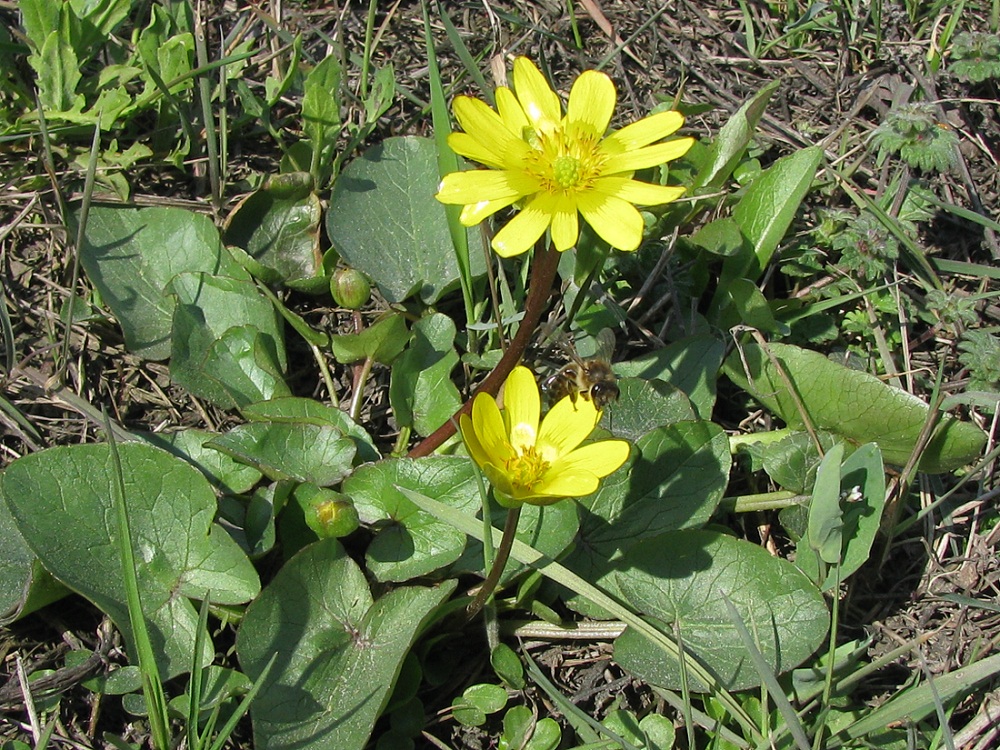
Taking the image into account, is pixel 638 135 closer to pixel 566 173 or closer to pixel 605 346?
pixel 566 173

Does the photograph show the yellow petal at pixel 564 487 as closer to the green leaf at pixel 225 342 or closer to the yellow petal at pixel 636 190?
the yellow petal at pixel 636 190

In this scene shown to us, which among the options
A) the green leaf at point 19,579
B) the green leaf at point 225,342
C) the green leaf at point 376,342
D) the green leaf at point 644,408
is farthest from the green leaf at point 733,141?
the green leaf at point 19,579

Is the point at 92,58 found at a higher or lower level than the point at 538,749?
higher

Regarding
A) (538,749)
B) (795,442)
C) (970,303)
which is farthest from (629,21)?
(538,749)

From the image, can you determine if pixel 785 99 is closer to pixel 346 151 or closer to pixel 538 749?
pixel 346 151

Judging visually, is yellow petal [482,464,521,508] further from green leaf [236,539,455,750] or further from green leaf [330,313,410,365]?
green leaf [330,313,410,365]

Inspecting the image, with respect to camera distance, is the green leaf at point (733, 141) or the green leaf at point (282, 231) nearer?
the green leaf at point (733, 141)

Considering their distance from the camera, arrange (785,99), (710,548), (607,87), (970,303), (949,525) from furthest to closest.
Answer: (785,99) < (970,303) < (949,525) < (710,548) < (607,87)

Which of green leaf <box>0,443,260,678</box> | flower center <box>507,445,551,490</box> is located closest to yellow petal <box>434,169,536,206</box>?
flower center <box>507,445,551,490</box>
